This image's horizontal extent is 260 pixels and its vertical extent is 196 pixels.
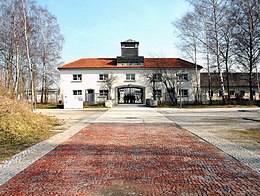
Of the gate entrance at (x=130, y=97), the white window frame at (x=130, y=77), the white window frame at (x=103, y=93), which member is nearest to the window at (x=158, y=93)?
the white window frame at (x=130, y=77)

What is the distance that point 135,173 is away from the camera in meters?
4.85

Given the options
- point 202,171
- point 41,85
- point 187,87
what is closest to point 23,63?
point 41,85

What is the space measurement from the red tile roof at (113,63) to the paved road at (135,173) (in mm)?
38783

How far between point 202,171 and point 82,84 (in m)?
41.5

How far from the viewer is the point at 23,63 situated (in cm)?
3694

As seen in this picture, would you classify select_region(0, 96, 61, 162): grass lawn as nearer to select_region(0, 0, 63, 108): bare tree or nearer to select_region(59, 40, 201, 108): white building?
select_region(0, 0, 63, 108): bare tree

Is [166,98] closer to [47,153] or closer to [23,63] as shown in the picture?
[23,63]

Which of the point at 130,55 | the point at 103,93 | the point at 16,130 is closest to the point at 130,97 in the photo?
the point at 130,55

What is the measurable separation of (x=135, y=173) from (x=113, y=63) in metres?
42.9

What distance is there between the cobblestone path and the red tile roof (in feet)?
127

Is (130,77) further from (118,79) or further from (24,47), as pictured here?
(24,47)

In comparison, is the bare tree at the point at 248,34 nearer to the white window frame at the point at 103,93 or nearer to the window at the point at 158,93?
the window at the point at 158,93

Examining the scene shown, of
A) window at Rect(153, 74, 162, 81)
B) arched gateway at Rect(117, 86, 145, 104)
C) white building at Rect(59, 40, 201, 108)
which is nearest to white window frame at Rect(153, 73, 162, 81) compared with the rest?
window at Rect(153, 74, 162, 81)

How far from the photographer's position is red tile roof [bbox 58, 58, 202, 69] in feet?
149
